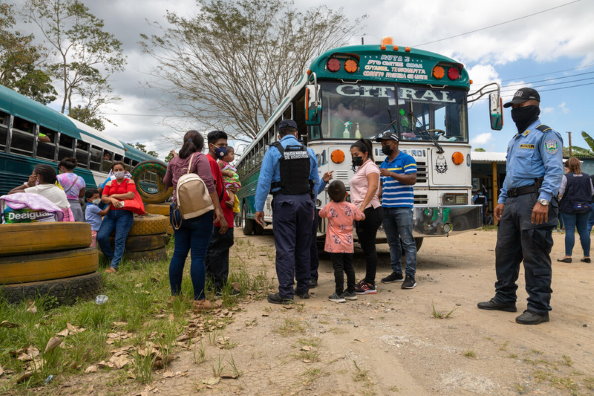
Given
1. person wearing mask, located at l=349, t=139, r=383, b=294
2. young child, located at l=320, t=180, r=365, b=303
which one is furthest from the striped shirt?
young child, located at l=320, t=180, r=365, b=303

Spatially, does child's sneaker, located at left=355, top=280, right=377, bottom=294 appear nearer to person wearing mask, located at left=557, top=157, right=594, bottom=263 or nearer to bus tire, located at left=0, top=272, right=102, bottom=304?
bus tire, located at left=0, top=272, right=102, bottom=304

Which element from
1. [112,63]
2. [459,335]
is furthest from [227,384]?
[112,63]

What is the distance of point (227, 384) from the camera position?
2.49 meters

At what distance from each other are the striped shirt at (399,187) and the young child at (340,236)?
82 centimetres

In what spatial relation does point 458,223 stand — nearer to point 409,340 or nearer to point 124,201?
point 409,340

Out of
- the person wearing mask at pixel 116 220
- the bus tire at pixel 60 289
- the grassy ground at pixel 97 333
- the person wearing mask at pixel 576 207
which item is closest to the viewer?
the grassy ground at pixel 97 333

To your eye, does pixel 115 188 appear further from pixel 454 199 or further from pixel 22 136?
pixel 454 199

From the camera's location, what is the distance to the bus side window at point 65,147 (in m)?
10.6

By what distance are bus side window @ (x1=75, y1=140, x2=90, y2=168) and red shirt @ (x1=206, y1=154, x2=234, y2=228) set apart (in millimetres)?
8712

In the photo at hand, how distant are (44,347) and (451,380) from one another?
105 inches

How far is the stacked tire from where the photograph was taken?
4004 mm

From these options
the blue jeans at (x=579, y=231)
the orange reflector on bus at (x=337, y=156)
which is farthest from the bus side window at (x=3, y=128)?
the blue jeans at (x=579, y=231)

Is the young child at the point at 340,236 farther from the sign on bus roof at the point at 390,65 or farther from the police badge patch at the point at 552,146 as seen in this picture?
the sign on bus roof at the point at 390,65

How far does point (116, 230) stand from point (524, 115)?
5.35 meters
